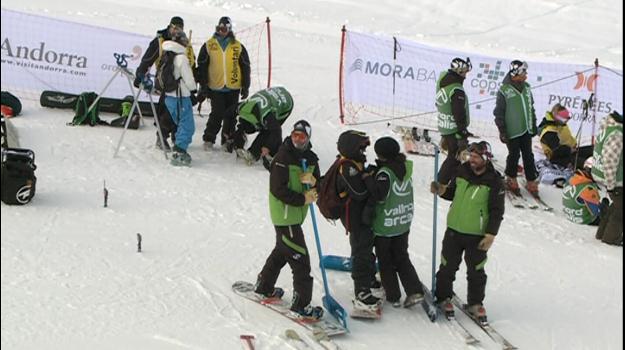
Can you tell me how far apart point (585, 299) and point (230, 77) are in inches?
201

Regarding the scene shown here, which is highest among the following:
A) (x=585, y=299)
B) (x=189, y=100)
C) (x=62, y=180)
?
(x=189, y=100)

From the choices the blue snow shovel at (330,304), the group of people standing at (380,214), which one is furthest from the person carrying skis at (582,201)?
the blue snow shovel at (330,304)

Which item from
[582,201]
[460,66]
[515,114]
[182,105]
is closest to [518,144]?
[515,114]

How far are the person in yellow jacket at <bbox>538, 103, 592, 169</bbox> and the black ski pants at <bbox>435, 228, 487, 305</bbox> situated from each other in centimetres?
525

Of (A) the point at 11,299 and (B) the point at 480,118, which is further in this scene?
(B) the point at 480,118

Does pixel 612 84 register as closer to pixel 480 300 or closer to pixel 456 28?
pixel 480 300

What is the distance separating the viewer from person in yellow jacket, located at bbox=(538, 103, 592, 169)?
12.6 metres

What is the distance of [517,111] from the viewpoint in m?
11.3

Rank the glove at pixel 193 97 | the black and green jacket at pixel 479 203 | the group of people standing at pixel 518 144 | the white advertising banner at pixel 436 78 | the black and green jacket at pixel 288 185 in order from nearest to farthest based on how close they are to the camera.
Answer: the black and green jacket at pixel 288 185 < the black and green jacket at pixel 479 203 < the group of people standing at pixel 518 144 < the glove at pixel 193 97 < the white advertising banner at pixel 436 78

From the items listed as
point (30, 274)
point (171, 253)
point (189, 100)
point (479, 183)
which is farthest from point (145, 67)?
point (479, 183)

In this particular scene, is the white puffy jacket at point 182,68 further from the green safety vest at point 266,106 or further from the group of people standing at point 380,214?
the group of people standing at point 380,214

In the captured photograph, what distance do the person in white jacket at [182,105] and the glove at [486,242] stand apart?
456cm

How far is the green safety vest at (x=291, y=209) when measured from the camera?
7.16m

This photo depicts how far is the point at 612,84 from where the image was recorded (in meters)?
14.4
